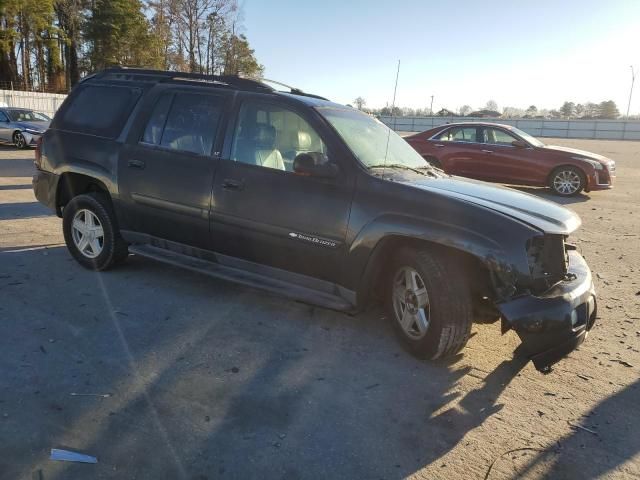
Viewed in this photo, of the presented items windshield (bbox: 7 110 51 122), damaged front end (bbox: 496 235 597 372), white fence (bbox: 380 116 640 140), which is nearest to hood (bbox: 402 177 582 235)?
damaged front end (bbox: 496 235 597 372)

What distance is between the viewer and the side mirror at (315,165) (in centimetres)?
372

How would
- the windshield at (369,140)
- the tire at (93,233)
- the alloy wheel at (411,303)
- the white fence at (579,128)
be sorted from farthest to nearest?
the white fence at (579,128)
the tire at (93,233)
the windshield at (369,140)
the alloy wheel at (411,303)

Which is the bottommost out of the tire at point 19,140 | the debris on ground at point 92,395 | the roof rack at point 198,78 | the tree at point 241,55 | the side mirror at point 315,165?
the debris on ground at point 92,395

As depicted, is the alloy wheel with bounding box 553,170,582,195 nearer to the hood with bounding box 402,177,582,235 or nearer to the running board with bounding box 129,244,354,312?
the hood with bounding box 402,177,582,235

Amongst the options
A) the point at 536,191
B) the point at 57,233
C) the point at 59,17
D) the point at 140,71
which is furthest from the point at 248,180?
the point at 59,17

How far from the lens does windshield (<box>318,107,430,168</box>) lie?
3990mm

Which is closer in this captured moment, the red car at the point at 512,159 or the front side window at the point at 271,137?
the front side window at the point at 271,137

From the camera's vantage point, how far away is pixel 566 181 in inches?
455

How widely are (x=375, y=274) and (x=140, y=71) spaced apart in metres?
3.29

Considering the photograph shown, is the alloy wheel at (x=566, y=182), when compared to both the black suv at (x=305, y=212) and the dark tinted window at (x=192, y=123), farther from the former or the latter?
the dark tinted window at (x=192, y=123)

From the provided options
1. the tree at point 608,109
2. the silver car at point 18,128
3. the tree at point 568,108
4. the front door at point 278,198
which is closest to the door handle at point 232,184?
the front door at point 278,198

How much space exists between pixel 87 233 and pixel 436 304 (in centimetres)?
370

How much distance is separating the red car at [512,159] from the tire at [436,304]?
9065 millimetres

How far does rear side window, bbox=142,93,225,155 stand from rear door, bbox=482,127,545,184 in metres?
8.87
